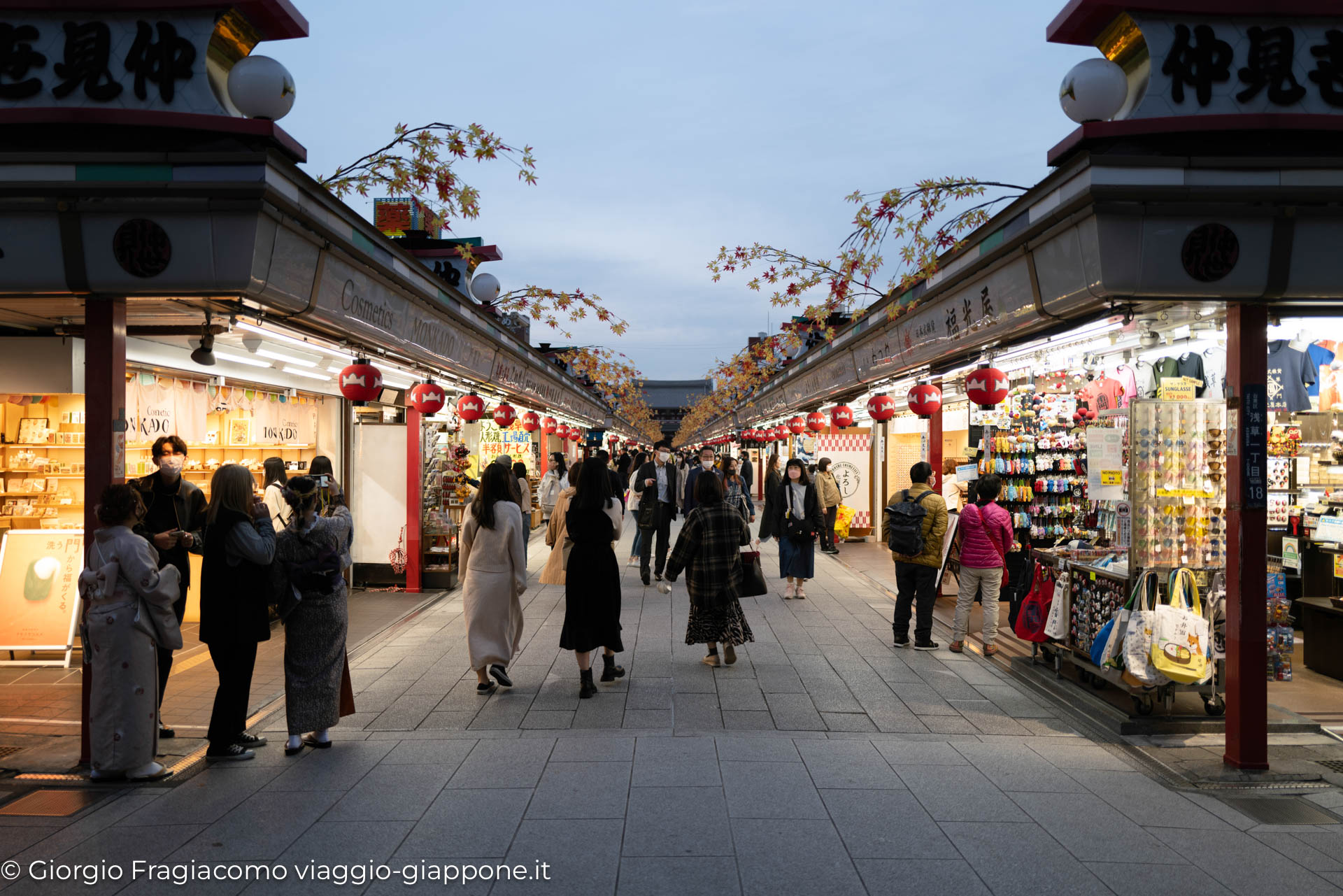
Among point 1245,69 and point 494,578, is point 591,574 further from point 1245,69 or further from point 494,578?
point 1245,69

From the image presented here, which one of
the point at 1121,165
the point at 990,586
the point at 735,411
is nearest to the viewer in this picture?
the point at 1121,165

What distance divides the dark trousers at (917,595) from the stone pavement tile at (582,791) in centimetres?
443

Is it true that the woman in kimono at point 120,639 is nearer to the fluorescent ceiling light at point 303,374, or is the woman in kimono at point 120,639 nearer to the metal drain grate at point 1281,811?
the fluorescent ceiling light at point 303,374

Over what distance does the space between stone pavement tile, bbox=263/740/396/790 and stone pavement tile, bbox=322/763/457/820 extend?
0.12 m

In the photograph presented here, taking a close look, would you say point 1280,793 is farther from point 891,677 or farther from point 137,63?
point 137,63

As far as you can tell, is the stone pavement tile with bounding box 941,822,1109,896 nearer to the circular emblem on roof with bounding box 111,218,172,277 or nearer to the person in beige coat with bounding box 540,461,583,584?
the circular emblem on roof with bounding box 111,218,172,277

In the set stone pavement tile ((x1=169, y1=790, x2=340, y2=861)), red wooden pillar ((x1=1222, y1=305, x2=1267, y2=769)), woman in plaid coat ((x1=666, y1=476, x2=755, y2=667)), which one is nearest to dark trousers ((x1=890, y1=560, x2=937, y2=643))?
woman in plaid coat ((x1=666, y1=476, x2=755, y2=667))

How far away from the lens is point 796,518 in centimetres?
1125

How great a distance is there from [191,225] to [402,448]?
733 cm

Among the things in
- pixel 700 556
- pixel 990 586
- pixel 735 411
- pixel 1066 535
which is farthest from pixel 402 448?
pixel 735 411

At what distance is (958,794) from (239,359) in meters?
9.07

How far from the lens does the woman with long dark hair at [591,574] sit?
6973mm

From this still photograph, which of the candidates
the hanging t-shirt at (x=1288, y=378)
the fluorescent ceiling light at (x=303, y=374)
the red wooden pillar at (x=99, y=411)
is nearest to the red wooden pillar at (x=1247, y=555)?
the hanging t-shirt at (x=1288, y=378)

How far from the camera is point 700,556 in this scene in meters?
7.71
